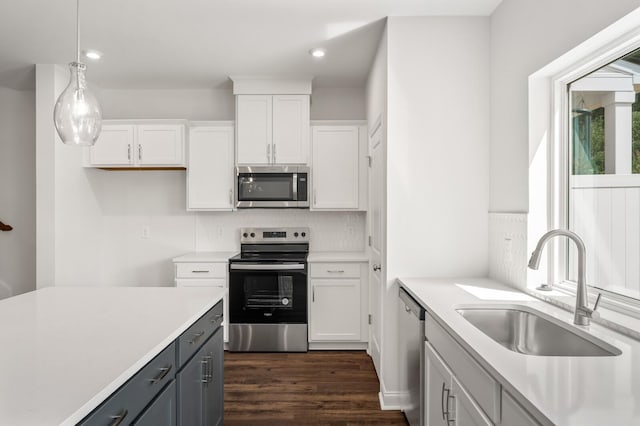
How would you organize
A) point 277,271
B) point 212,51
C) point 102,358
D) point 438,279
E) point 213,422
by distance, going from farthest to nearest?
1. point 277,271
2. point 212,51
3. point 438,279
4. point 213,422
5. point 102,358

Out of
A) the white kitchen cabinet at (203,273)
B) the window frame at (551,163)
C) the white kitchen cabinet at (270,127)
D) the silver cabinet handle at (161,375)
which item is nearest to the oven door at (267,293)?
the white kitchen cabinet at (203,273)

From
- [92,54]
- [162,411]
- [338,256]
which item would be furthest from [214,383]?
[92,54]

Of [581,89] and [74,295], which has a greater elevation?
[581,89]

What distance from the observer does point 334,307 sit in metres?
3.76

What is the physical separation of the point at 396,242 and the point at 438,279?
1.15 ft

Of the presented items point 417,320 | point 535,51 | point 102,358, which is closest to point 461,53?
point 535,51

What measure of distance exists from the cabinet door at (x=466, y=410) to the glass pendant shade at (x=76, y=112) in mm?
1816

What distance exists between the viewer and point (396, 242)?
8.75 ft

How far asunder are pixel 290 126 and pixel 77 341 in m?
2.87

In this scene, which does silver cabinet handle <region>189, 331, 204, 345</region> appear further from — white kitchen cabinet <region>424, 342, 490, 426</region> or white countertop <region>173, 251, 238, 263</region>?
white countertop <region>173, 251, 238, 263</region>

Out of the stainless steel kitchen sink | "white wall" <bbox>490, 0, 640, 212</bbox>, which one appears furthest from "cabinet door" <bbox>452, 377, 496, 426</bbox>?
"white wall" <bbox>490, 0, 640, 212</bbox>

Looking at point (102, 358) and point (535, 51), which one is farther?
point (535, 51)

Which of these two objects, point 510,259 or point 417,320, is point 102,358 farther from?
point 510,259

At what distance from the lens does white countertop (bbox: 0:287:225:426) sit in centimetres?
94
